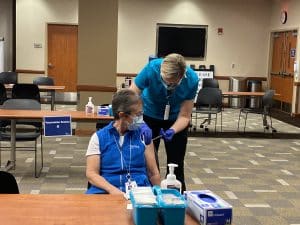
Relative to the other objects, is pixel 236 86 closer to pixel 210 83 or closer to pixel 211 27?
pixel 211 27

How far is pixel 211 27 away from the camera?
42.6 ft

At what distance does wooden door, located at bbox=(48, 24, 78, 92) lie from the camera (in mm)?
12797

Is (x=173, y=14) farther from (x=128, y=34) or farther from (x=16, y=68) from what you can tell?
(x=16, y=68)

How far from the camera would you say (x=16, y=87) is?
22.7 ft

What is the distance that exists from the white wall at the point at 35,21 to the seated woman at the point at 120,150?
10.5 meters

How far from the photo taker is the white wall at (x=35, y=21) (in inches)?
494

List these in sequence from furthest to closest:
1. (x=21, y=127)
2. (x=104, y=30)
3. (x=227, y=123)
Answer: (x=227, y=123) < (x=104, y=30) < (x=21, y=127)

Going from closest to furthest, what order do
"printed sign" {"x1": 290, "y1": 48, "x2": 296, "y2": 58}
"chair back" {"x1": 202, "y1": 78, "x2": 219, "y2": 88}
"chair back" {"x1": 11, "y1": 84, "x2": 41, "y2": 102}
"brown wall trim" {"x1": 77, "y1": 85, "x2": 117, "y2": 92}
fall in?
"chair back" {"x1": 11, "y1": 84, "x2": 41, "y2": 102} → "brown wall trim" {"x1": 77, "y1": 85, "x2": 117, "y2": 92} → "chair back" {"x1": 202, "y1": 78, "x2": 219, "y2": 88} → "printed sign" {"x1": 290, "y1": 48, "x2": 296, "y2": 58}

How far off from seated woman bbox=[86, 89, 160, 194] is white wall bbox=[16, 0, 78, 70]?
10505mm

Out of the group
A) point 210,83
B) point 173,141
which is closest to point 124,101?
point 173,141

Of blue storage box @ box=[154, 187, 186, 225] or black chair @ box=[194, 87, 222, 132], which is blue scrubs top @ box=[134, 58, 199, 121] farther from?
black chair @ box=[194, 87, 222, 132]

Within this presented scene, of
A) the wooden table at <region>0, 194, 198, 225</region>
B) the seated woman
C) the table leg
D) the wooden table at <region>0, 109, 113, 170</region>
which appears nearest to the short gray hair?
the seated woman

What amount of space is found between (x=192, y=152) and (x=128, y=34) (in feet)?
22.0

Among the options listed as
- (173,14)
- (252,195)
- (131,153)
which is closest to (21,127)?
(252,195)
